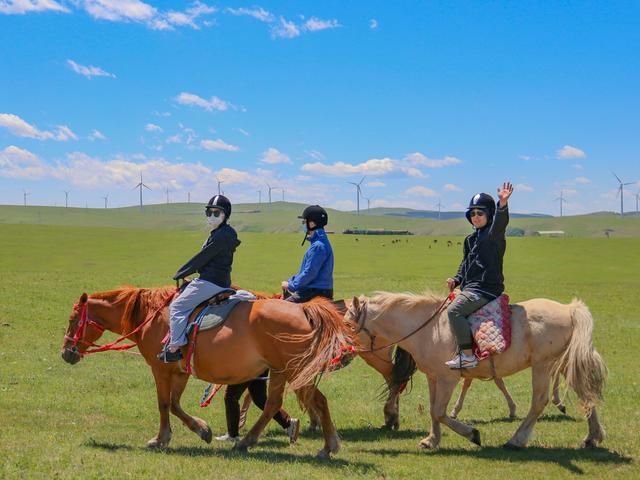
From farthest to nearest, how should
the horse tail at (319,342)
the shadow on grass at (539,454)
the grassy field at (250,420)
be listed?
the shadow on grass at (539,454), the horse tail at (319,342), the grassy field at (250,420)

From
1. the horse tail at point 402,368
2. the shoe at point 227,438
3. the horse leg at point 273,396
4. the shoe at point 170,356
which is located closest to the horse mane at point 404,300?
the horse tail at point 402,368

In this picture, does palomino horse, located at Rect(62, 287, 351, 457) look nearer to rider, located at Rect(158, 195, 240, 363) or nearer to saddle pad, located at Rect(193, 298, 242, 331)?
saddle pad, located at Rect(193, 298, 242, 331)

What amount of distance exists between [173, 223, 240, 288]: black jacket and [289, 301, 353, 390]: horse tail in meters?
1.14

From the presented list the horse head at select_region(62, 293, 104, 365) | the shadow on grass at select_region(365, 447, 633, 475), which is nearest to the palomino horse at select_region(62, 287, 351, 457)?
the horse head at select_region(62, 293, 104, 365)

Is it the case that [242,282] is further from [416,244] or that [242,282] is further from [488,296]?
[416,244]

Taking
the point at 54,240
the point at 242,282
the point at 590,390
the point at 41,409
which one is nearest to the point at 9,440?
the point at 41,409

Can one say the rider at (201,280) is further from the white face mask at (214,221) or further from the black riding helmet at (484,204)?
the black riding helmet at (484,204)

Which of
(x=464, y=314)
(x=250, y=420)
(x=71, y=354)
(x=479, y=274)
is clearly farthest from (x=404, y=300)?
(x=71, y=354)

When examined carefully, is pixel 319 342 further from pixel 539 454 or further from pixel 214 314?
pixel 539 454

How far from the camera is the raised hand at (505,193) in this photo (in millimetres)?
8656

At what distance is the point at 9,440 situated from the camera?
8.67 metres

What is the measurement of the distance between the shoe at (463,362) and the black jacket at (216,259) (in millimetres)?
3031

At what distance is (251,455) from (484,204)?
4.29 meters

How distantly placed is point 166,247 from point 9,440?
6538cm
